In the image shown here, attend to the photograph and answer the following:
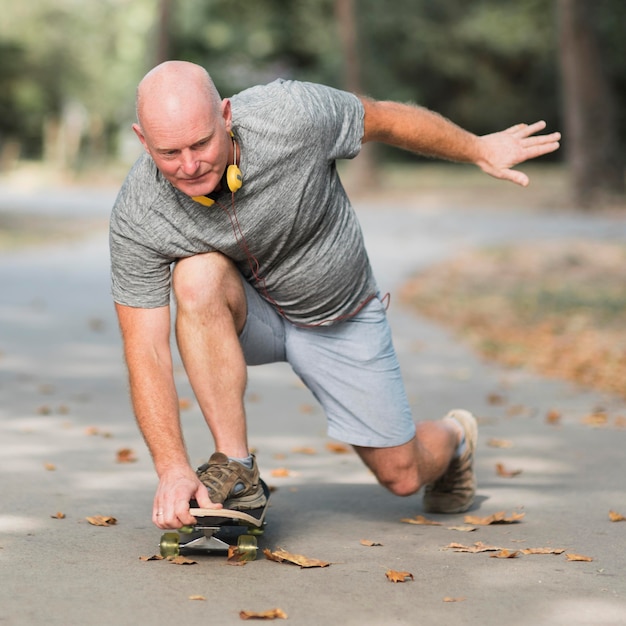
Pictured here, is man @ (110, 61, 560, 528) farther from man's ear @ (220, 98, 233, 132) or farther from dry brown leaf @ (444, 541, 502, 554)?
dry brown leaf @ (444, 541, 502, 554)

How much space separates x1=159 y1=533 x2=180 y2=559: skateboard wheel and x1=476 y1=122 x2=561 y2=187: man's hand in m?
1.75

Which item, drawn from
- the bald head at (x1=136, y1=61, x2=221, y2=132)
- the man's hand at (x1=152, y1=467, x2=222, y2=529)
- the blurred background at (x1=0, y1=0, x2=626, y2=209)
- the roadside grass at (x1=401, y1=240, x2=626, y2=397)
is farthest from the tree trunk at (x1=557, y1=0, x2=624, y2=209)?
the man's hand at (x1=152, y1=467, x2=222, y2=529)

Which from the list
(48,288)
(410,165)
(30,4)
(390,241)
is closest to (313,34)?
(410,165)

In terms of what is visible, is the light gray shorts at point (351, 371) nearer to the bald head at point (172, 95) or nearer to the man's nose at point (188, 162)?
the man's nose at point (188, 162)

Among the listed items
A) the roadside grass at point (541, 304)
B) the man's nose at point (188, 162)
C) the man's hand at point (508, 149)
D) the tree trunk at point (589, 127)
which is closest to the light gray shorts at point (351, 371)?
the man's hand at point (508, 149)

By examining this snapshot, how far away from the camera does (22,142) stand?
48406 mm

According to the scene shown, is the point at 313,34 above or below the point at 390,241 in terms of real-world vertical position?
above

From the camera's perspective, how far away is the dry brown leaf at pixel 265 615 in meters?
3.23

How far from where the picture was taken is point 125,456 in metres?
5.50

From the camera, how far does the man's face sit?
3.56 m

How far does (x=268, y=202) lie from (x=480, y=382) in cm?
413

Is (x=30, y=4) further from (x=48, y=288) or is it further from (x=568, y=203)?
(x=48, y=288)

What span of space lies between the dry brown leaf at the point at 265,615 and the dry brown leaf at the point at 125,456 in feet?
7.52

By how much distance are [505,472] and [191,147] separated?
2.45m
